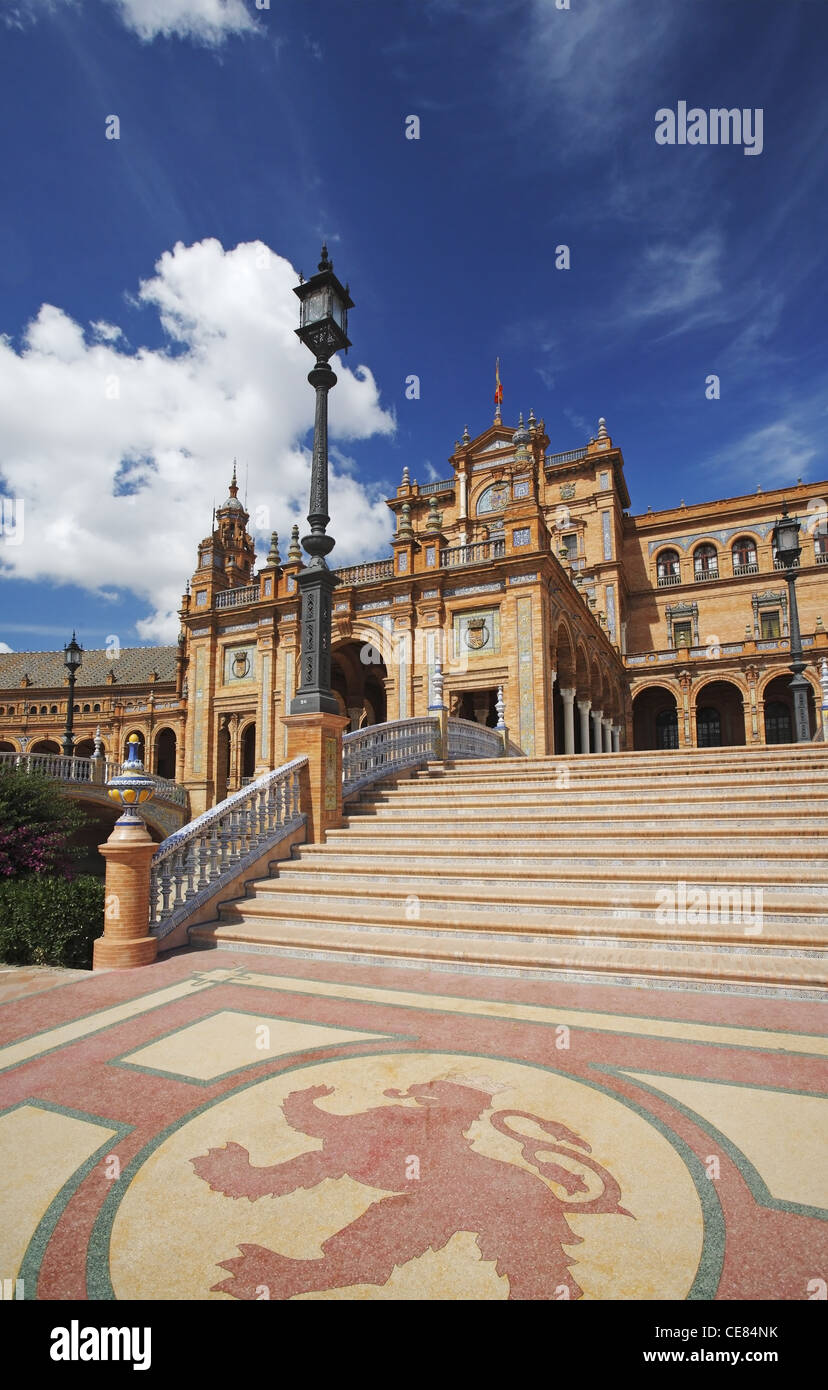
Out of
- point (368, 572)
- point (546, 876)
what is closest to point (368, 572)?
point (368, 572)

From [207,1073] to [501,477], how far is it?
3400 cm

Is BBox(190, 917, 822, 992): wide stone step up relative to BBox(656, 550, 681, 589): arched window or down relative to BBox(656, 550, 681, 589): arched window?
down

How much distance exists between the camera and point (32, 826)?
33.1ft

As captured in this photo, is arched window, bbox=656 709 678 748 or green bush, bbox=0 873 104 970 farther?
arched window, bbox=656 709 678 748

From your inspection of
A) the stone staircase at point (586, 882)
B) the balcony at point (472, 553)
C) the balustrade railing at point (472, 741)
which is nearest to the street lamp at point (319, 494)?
the stone staircase at point (586, 882)

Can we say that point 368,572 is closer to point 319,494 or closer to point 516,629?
point 516,629

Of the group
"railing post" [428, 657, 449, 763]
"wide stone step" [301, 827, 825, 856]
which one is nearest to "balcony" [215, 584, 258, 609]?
"railing post" [428, 657, 449, 763]

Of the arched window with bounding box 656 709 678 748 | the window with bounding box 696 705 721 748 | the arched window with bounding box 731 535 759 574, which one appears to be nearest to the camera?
the window with bounding box 696 705 721 748

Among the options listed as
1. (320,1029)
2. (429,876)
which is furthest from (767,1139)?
(429,876)

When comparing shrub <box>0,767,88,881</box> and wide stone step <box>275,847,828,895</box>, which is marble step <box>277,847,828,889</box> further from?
shrub <box>0,767,88,881</box>

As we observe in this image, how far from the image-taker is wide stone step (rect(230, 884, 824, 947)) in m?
5.89

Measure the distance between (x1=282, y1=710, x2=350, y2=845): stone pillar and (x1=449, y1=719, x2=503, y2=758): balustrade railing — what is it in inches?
236

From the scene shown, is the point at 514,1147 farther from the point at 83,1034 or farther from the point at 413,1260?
the point at 83,1034
